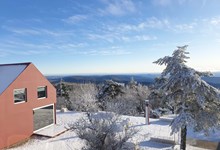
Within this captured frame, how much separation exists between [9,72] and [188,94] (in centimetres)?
1088

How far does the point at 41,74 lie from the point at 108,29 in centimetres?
606

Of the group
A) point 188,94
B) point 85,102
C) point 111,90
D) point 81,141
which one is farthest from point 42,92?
point 111,90

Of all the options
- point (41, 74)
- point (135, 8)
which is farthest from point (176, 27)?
point (41, 74)

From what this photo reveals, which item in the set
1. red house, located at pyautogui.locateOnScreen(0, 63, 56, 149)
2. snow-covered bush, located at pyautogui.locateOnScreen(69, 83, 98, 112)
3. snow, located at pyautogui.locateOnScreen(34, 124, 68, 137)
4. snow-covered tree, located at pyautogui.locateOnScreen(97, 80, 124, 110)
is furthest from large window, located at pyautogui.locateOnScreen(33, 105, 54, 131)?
snow-covered tree, located at pyautogui.locateOnScreen(97, 80, 124, 110)

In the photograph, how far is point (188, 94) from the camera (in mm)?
10383

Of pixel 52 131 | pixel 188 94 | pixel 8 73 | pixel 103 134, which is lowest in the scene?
pixel 52 131

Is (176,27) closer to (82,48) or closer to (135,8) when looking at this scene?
(135,8)

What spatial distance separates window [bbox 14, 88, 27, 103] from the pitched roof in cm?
75

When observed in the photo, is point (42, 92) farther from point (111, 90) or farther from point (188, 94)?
point (111, 90)

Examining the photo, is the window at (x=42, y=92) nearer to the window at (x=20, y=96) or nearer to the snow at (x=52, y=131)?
the window at (x=20, y=96)

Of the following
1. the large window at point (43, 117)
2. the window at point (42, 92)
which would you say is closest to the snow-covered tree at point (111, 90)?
the large window at point (43, 117)

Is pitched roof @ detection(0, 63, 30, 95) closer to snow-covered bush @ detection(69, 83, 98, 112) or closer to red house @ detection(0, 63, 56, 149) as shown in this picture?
red house @ detection(0, 63, 56, 149)

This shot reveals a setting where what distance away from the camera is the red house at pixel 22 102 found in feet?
40.7

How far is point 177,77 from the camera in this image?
9930mm
